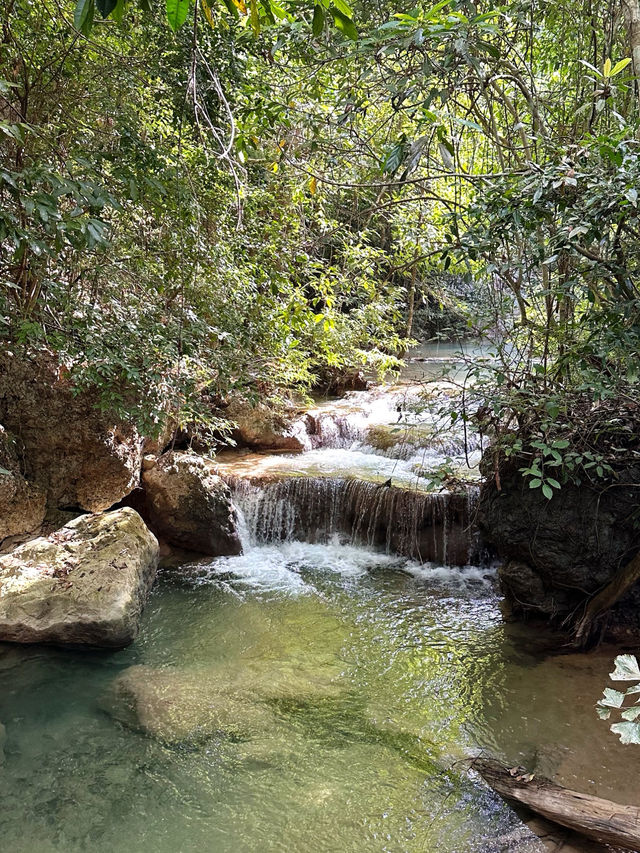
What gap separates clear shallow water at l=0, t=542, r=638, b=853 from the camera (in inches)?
118

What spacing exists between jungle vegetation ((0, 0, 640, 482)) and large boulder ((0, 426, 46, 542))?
6.08 ft

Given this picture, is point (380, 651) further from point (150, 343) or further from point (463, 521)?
point (150, 343)

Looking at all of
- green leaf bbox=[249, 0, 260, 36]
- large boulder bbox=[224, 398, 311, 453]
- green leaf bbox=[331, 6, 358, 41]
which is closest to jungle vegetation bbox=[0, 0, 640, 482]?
green leaf bbox=[249, 0, 260, 36]

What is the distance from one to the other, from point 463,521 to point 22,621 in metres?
4.76

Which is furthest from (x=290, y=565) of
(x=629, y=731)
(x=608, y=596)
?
(x=629, y=731)

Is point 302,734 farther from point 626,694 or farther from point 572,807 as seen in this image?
point 626,694

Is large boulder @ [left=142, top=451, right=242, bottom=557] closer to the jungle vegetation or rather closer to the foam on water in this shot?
the foam on water

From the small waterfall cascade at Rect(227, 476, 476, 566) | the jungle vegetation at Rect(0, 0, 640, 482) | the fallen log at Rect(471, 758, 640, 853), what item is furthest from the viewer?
the small waterfall cascade at Rect(227, 476, 476, 566)

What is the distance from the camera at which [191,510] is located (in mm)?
6934

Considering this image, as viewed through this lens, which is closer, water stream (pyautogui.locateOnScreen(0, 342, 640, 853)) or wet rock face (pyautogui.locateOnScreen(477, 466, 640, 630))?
water stream (pyautogui.locateOnScreen(0, 342, 640, 853))

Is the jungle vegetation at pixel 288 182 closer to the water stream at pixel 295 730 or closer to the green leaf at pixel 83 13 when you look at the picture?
the green leaf at pixel 83 13

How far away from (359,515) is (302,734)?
3.68 m

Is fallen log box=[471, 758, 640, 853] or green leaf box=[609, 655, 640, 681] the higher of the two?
green leaf box=[609, 655, 640, 681]

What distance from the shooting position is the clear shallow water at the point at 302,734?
300cm
